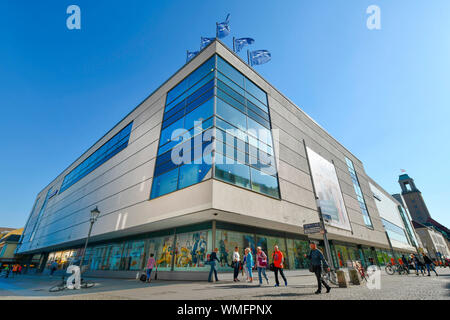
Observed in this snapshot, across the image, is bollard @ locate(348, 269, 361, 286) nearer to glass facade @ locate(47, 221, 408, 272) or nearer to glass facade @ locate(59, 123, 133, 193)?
glass facade @ locate(47, 221, 408, 272)

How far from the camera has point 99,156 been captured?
Result: 2884 cm

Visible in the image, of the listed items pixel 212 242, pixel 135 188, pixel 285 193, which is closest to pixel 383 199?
pixel 285 193

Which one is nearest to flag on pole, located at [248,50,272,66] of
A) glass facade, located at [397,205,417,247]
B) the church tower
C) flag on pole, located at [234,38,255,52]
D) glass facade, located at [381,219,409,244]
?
flag on pole, located at [234,38,255,52]

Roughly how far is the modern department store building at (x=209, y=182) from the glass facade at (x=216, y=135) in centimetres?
10

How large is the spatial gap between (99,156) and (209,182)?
23728 mm

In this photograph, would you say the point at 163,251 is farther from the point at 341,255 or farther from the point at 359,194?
the point at 359,194

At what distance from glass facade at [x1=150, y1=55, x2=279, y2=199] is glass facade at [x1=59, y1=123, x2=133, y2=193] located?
849cm

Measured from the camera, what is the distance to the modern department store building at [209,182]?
13438 mm

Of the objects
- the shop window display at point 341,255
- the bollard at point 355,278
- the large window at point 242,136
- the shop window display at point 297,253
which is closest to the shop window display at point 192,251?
the large window at point 242,136

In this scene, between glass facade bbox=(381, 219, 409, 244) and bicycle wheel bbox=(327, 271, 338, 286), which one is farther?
glass facade bbox=(381, 219, 409, 244)

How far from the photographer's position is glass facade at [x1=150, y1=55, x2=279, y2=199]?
13891 millimetres

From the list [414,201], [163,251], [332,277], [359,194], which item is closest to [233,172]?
[332,277]

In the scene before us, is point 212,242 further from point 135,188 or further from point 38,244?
point 38,244
